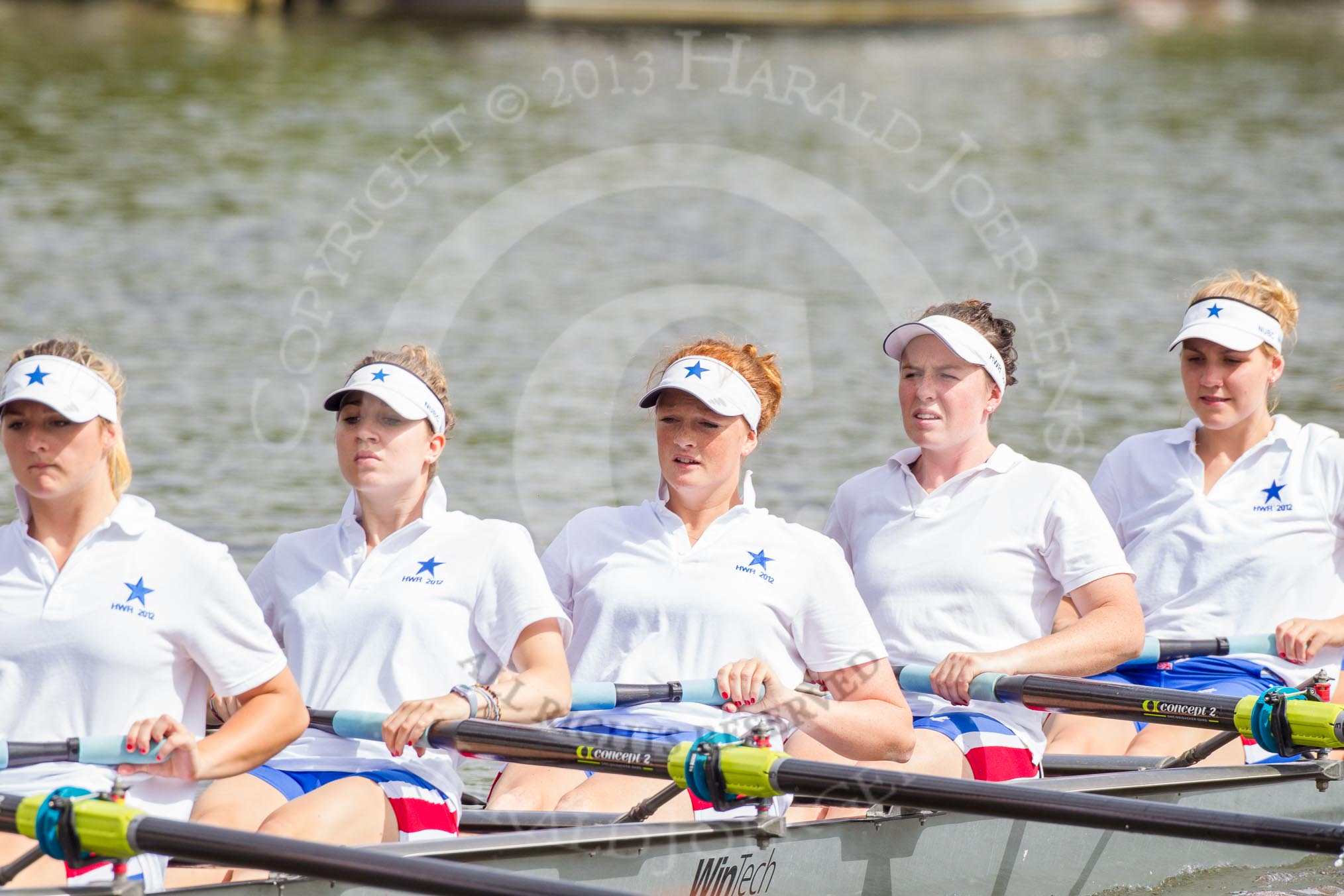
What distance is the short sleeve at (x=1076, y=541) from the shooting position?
5469 millimetres

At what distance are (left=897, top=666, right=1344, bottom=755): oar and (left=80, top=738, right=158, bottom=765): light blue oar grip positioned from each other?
234 centimetres

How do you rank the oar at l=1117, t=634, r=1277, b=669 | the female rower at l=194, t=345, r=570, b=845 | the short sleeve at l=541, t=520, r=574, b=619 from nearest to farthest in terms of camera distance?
1. the female rower at l=194, t=345, r=570, b=845
2. the short sleeve at l=541, t=520, r=574, b=619
3. the oar at l=1117, t=634, r=1277, b=669

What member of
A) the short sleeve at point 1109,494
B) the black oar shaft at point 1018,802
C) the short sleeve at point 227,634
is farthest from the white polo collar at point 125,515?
the short sleeve at point 1109,494

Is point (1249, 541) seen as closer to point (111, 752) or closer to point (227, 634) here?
point (227, 634)

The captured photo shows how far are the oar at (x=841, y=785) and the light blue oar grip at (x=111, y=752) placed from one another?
75 cm

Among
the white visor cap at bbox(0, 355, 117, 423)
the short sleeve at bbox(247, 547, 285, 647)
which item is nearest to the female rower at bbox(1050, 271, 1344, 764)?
the short sleeve at bbox(247, 547, 285, 647)

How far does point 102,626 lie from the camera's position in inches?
163

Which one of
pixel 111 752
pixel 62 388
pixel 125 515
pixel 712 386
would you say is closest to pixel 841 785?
pixel 712 386

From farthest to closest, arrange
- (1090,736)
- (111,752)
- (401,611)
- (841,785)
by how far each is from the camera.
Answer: (1090,736), (401,611), (841,785), (111,752)

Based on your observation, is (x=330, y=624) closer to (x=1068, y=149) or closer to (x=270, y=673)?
(x=270, y=673)

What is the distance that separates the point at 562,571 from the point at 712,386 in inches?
28.5

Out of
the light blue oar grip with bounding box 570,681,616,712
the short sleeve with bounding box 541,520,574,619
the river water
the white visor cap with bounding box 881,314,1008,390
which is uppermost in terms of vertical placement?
the river water

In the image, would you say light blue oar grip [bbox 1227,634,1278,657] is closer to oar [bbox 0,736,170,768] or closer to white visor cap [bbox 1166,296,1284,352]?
white visor cap [bbox 1166,296,1284,352]

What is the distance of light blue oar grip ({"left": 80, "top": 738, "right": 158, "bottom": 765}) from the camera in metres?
4.11
